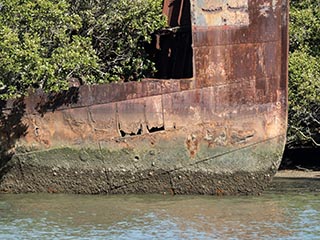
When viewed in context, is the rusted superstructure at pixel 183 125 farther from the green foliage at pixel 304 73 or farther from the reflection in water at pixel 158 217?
the green foliage at pixel 304 73

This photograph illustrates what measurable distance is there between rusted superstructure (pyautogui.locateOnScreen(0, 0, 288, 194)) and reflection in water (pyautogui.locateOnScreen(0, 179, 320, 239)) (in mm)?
376

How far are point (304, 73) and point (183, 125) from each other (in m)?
6.07

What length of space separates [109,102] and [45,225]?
3.19 m

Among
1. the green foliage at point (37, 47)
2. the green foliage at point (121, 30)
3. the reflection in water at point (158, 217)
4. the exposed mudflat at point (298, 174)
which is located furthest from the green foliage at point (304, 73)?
the green foliage at point (37, 47)

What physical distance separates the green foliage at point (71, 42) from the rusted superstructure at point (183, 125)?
710 millimetres

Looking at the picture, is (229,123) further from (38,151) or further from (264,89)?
(38,151)

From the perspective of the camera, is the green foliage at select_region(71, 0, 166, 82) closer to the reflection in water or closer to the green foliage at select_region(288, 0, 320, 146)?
the reflection in water

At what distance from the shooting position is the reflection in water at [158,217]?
41.9ft

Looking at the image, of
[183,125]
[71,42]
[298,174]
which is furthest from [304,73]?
[71,42]

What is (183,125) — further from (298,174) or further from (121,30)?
(298,174)

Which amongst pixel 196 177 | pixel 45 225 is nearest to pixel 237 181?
pixel 196 177

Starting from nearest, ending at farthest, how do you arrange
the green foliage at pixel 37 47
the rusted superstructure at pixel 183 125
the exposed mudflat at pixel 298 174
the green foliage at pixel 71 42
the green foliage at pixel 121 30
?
the green foliage at pixel 37 47 → the green foliage at pixel 71 42 → the rusted superstructure at pixel 183 125 → the green foliage at pixel 121 30 → the exposed mudflat at pixel 298 174

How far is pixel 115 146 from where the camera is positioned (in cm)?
1589

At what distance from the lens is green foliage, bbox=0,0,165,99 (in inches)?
584
